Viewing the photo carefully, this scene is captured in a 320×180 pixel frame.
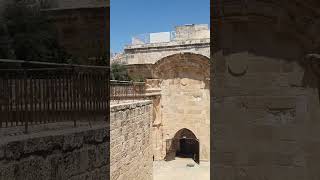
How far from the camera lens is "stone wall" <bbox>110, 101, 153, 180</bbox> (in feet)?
20.5

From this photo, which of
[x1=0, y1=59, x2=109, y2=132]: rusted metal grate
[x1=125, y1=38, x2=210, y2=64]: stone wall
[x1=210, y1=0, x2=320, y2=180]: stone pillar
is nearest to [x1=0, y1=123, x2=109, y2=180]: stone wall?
[x1=0, y1=59, x2=109, y2=132]: rusted metal grate

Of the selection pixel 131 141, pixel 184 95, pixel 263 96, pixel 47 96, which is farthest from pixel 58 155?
pixel 184 95

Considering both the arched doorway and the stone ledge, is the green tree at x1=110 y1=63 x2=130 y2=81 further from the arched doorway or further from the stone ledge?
the stone ledge

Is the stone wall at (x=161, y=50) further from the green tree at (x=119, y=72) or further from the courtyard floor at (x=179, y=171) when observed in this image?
the courtyard floor at (x=179, y=171)

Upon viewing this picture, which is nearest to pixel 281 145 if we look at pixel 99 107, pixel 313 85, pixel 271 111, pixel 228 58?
pixel 271 111

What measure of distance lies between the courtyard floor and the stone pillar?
10.1 metres

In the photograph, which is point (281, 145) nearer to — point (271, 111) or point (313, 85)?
point (271, 111)

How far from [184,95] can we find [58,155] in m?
11.5

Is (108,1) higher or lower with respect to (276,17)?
higher

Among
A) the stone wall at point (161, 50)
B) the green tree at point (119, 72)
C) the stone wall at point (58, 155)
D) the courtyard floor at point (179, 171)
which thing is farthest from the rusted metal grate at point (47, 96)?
the green tree at point (119, 72)

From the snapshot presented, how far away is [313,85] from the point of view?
159cm

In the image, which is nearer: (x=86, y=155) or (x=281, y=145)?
(x=281, y=145)

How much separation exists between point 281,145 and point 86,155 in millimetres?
1968

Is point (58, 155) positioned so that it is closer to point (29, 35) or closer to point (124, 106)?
point (29, 35)
